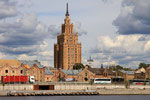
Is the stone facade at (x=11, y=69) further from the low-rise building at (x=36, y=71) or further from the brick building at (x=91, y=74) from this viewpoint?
the brick building at (x=91, y=74)

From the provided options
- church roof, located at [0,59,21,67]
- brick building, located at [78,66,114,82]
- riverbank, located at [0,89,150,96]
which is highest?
church roof, located at [0,59,21,67]

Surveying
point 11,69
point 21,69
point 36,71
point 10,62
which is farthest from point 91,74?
point 11,69

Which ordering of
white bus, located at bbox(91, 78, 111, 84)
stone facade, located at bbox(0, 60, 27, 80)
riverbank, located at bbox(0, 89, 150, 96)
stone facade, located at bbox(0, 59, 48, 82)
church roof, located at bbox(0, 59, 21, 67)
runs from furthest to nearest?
church roof, located at bbox(0, 59, 21, 67) < stone facade, located at bbox(0, 59, 48, 82) < stone facade, located at bbox(0, 60, 27, 80) < white bus, located at bbox(91, 78, 111, 84) < riverbank, located at bbox(0, 89, 150, 96)

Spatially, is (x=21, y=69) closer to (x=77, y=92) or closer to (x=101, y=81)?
(x=101, y=81)

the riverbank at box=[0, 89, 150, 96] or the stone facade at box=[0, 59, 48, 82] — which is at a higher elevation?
the stone facade at box=[0, 59, 48, 82]

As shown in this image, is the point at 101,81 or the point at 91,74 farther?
the point at 91,74

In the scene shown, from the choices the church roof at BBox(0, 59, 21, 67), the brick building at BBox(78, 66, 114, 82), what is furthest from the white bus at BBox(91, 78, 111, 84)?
the church roof at BBox(0, 59, 21, 67)

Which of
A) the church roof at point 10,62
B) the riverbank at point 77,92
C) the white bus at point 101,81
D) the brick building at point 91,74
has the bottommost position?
the riverbank at point 77,92

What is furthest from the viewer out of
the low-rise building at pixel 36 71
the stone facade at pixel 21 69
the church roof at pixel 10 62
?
the church roof at pixel 10 62

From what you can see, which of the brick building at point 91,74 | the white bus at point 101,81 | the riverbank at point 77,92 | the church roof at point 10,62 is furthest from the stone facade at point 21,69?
the riverbank at point 77,92

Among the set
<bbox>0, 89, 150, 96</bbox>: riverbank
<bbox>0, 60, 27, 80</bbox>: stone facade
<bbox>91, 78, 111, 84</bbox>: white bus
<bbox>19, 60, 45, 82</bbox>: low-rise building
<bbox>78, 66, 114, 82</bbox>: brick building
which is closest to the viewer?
<bbox>0, 89, 150, 96</bbox>: riverbank

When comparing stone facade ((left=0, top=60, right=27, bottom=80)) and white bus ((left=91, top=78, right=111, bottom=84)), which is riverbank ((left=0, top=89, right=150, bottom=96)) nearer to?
white bus ((left=91, top=78, right=111, bottom=84))

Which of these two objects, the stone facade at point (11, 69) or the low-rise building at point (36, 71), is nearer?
the stone facade at point (11, 69)

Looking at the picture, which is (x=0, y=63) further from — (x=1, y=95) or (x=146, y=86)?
(x=146, y=86)
